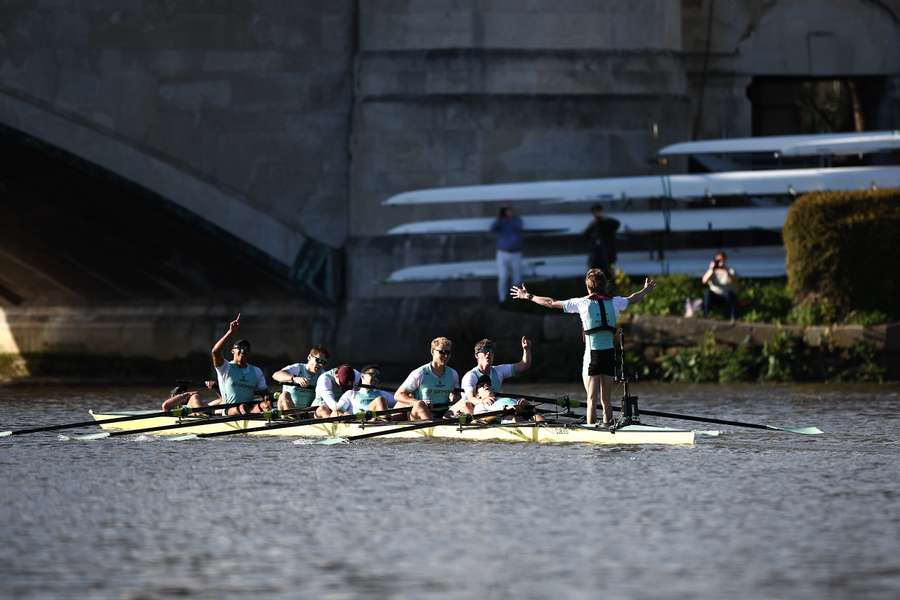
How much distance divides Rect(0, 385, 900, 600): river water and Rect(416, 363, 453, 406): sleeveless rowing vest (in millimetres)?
669

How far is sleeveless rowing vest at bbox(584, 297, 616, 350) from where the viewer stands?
18.7 m

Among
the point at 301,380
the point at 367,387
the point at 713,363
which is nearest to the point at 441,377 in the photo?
the point at 367,387

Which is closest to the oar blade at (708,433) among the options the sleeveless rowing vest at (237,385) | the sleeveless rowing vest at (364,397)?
the sleeveless rowing vest at (364,397)

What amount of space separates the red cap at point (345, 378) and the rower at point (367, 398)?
11cm

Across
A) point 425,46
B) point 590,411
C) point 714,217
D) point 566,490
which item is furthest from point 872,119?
point 566,490

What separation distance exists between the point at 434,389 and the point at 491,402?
2.75 feet

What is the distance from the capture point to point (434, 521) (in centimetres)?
1323

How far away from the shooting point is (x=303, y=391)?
21.8 metres

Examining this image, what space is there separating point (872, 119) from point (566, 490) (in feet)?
74.7

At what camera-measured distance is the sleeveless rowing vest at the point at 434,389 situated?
66.2ft

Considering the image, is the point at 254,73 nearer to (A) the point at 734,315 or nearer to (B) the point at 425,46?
(B) the point at 425,46

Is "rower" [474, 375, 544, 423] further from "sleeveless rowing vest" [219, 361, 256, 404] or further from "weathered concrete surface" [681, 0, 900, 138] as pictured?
"weathered concrete surface" [681, 0, 900, 138]

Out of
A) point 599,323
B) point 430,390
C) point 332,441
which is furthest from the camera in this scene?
point 430,390

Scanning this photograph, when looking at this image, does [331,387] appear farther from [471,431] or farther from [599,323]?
[599,323]
